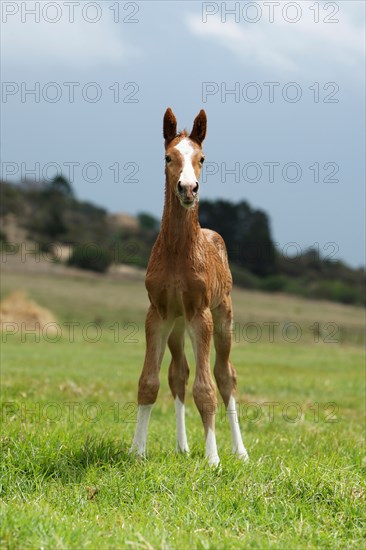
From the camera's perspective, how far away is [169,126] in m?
8.35

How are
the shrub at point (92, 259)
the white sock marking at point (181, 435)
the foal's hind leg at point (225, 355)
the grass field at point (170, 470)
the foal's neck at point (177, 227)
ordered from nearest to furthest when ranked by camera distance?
the grass field at point (170, 470), the foal's neck at point (177, 227), the white sock marking at point (181, 435), the foal's hind leg at point (225, 355), the shrub at point (92, 259)

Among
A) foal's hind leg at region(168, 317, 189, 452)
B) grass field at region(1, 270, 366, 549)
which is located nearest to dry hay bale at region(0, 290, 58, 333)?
Result: grass field at region(1, 270, 366, 549)

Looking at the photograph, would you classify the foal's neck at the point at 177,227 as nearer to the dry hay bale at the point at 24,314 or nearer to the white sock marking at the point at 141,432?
the white sock marking at the point at 141,432

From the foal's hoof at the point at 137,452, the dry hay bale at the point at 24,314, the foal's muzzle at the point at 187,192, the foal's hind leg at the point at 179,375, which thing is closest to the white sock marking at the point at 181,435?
the foal's hind leg at the point at 179,375

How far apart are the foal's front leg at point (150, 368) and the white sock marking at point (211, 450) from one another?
0.70 meters

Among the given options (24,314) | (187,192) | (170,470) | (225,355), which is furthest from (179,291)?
(24,314)

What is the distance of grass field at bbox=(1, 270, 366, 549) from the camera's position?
576 centimetres

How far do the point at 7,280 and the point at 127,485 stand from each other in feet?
175

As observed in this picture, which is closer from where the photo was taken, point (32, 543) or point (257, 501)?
point (32, 543)

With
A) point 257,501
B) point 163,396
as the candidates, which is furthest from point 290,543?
point 163,396

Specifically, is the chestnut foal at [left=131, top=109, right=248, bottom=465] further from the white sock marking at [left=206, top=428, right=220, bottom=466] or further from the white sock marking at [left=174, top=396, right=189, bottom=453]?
the white sock marking at [left=174, top=396, right=189, bottom=453]

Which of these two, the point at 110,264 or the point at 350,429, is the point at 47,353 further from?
the point at 110,264

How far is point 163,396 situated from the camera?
17.7 metres

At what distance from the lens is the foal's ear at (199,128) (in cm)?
834
